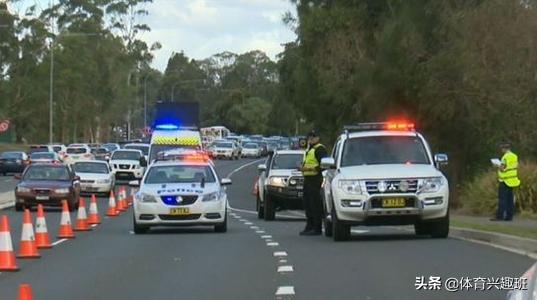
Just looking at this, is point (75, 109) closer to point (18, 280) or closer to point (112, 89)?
point (112, 89)

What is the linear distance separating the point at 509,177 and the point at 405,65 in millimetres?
11844

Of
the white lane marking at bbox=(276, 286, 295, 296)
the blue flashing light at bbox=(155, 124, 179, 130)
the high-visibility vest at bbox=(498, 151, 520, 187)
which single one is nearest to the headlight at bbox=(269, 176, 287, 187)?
the high-visibility vest at bbox=(498, 151, 520, 187)

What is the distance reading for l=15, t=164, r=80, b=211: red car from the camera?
104ft

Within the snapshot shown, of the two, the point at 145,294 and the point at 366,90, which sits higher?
the point at 366,90

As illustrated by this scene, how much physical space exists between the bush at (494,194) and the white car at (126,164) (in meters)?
24.8

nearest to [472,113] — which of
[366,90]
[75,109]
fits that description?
[366,90]

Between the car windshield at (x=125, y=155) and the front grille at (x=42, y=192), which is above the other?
the car windshield at (x=125, y=155)

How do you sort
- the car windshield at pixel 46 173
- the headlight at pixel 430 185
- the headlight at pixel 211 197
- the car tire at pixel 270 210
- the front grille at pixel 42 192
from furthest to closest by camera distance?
the car windshield at pixel 46 173 → the front grille at pixel 42 192 → the car tire at pixel 270 210 → the headlight at pixel 211 197 → the headlight at pixel 430 185

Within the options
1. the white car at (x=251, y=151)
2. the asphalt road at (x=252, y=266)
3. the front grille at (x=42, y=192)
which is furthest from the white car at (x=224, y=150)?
the asphalt road at (x=252, y=266)

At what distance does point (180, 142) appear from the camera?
39.1 metres

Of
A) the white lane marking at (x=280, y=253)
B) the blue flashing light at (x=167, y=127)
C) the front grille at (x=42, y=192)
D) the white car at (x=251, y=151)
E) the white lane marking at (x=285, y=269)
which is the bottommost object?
the white car at (x=251, y=151)

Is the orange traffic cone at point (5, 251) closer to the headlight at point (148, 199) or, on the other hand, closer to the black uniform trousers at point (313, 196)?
the headlight at point (148, 199)

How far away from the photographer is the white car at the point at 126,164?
5103 cm

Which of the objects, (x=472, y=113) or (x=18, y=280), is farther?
(x=472, y=113)
